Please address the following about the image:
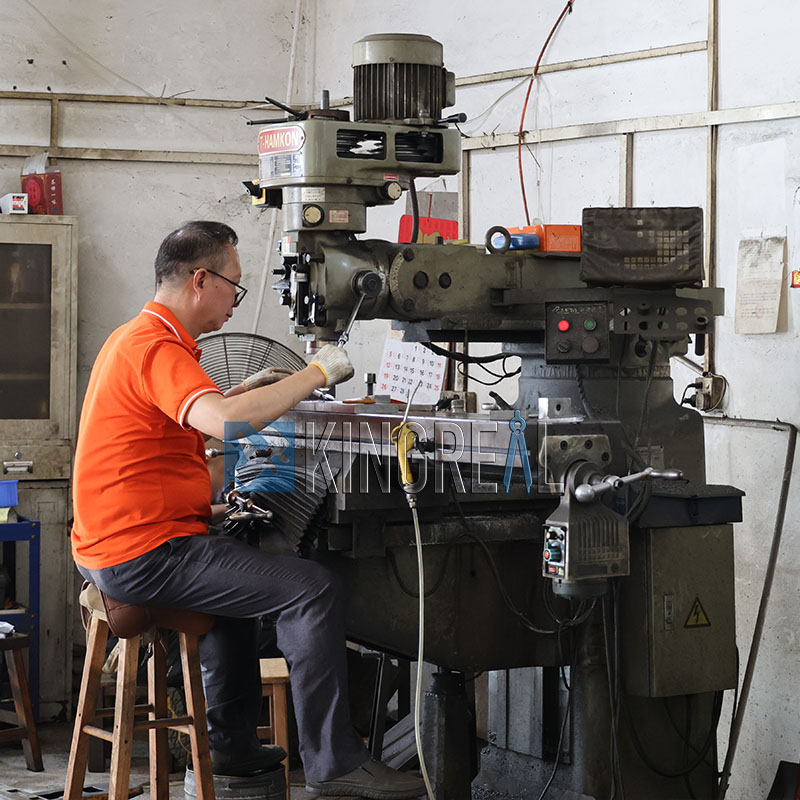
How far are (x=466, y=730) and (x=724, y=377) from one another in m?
1.41

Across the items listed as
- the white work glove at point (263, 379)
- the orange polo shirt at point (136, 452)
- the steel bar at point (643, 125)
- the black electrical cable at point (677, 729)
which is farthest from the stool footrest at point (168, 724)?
the steel bar at point (643, 125)

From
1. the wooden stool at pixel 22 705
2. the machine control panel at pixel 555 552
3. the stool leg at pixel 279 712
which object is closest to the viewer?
the machine control panel at pixel 555 552

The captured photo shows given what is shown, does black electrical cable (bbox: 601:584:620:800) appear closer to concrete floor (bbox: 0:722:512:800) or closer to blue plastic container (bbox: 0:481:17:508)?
concrete floor (bbox: 0:722:512:800)

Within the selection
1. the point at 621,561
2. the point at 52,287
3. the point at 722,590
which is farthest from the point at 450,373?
the point at 621,561

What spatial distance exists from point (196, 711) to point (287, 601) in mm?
385

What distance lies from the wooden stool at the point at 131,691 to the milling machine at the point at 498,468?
36cm

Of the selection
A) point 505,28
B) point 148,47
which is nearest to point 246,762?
point 505,28

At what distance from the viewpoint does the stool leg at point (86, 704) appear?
2.71 m

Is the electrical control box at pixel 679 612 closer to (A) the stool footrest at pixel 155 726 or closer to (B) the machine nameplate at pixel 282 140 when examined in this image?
(A) the stool footrest at pixel 155 726

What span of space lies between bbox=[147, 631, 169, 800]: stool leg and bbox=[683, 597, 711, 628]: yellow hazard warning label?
1.20m

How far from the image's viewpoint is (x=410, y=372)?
4.61 m

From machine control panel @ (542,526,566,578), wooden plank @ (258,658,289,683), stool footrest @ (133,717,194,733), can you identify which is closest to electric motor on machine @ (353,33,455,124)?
machine control panel @ (542,526,566,578)

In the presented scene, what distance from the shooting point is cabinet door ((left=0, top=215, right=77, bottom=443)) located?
180 inches

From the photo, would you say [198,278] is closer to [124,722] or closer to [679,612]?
[124,722]
